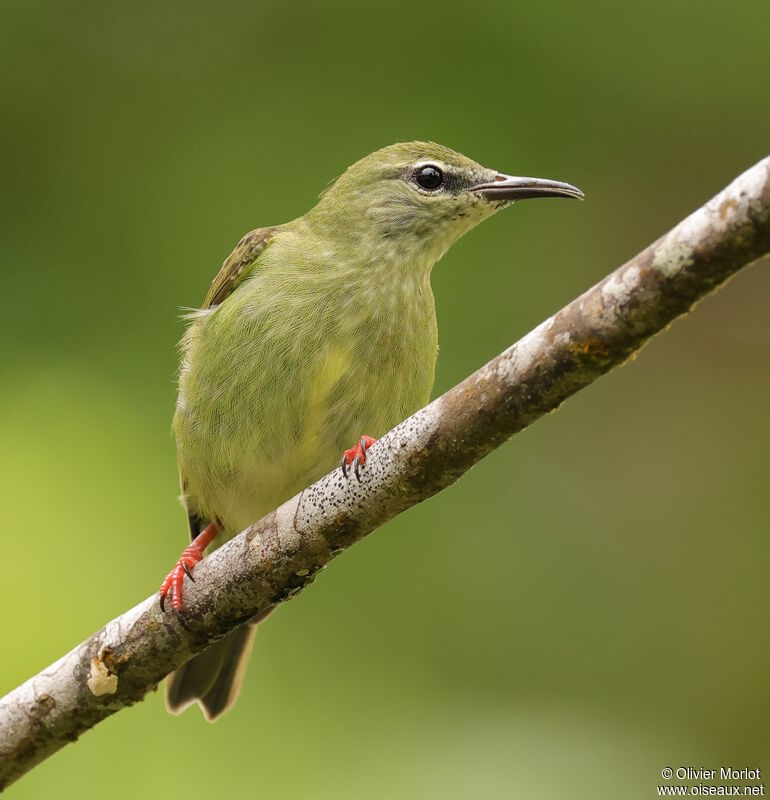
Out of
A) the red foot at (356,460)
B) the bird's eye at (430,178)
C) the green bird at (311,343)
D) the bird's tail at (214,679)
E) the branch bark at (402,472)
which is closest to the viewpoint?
the branch bark at (402,472)

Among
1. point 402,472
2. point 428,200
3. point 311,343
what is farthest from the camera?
point 428,200

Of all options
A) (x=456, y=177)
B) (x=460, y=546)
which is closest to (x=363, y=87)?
(x=456, y=177)

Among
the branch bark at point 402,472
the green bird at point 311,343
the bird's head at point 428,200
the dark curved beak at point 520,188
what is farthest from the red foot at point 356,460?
the dark curved beak at point 520,188

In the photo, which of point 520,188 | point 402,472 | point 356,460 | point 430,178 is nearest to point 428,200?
point 430,178

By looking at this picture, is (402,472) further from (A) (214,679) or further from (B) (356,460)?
(A) (214,679)

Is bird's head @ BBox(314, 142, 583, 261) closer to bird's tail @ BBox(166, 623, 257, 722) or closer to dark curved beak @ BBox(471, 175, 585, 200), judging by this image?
dark curved beak @ BBox(471, 175, 585, 200)

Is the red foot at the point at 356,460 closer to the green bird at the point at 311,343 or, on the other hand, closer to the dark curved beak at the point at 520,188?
the green bird at the point at 311,343
